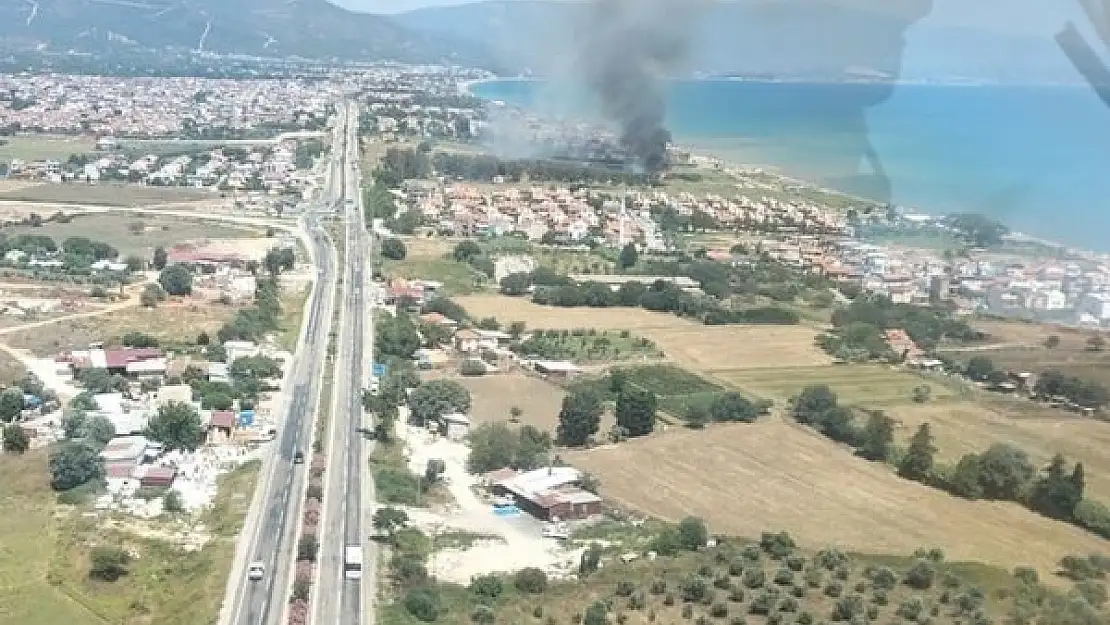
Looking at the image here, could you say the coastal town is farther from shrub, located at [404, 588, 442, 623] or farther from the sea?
the sea

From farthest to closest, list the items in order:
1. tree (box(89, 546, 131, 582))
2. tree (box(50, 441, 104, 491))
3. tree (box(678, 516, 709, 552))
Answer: tree (box(50, 441, 104, 491)) → tree (box(678, 516, 709, 552)) → tree (box(89, 546, 131, 582))

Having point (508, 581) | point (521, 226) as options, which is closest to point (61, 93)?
point (521, 226)

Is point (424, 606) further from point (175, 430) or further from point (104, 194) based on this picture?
point (104, 194)

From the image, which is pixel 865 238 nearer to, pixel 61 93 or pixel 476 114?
pixel 476 114

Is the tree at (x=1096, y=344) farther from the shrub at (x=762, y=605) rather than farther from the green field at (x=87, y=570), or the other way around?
the green field at (x=87, y=570)

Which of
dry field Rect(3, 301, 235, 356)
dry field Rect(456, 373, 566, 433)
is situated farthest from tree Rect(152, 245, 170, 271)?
dry field Rect(456, 373, 566, 433)

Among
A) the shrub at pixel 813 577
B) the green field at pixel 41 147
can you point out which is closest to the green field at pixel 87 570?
the shrub at pixel 813 577
